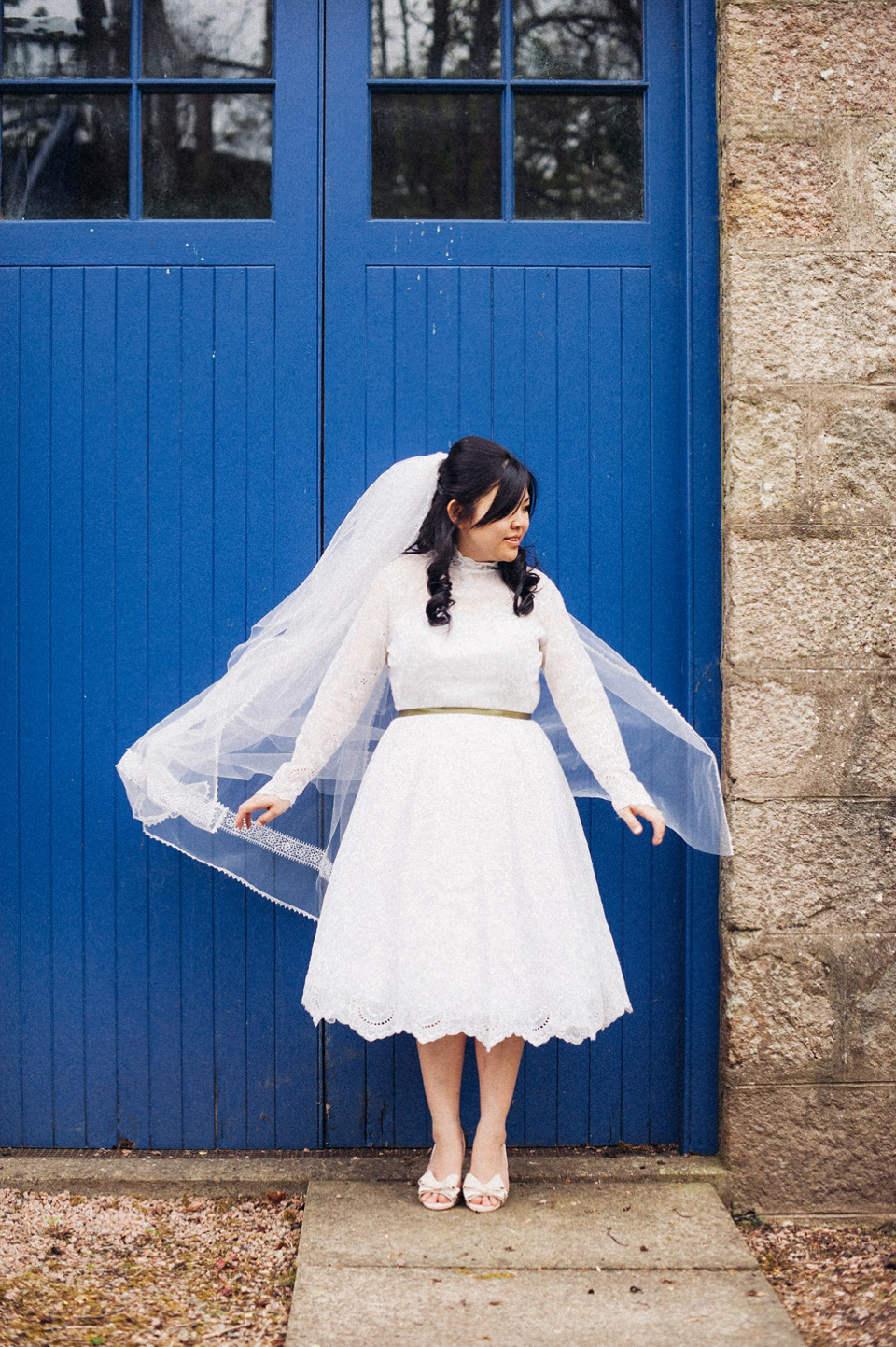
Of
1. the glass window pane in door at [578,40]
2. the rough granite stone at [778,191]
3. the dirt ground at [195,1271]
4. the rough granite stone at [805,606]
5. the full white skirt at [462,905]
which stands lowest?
the dirt ground at [195,1271]

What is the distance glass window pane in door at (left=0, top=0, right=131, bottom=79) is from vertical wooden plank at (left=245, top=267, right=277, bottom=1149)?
759 millimetres

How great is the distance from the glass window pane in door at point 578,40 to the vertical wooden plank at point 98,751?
4.65 ft

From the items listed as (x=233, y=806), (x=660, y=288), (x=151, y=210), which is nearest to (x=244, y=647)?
(x=233, y=806)

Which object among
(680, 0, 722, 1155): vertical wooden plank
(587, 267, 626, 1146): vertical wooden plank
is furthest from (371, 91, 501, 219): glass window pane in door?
(680, 0, 722, 1155): vertical wooden plank

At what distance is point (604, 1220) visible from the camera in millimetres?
2773

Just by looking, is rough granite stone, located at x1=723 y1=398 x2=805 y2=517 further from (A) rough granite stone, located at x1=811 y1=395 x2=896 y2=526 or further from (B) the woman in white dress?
(B) the woman in white dress

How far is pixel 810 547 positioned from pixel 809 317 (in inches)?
23.8

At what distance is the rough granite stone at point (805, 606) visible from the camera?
2971 millimetres

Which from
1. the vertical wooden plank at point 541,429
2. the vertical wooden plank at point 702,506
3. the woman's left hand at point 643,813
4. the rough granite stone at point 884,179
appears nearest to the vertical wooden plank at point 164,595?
the vertical wooden plank at point 541,429

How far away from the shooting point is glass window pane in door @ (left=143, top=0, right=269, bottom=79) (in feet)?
10.6

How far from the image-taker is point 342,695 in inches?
110

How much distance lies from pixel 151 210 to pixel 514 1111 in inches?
109

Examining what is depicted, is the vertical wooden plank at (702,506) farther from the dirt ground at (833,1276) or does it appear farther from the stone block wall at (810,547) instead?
the dirt ground at (833,1276)

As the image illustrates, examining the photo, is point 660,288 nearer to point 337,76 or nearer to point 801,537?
point 801,537
